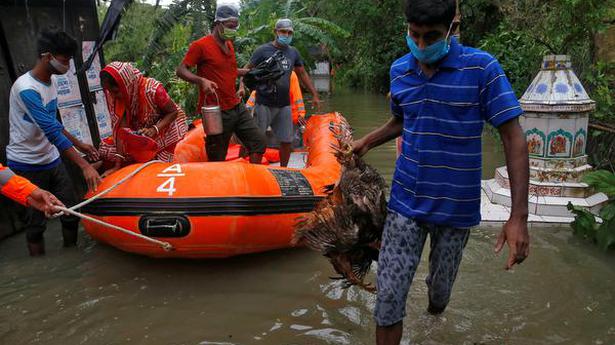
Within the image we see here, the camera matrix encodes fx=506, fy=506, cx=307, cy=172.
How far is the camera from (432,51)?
2062 millimetres

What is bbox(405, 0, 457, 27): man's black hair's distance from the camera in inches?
78.2

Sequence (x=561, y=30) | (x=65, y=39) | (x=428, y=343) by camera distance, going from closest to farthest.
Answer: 1. (x=428, y=343)
2. (x=65, y=39)
3. (x=561, y=30)

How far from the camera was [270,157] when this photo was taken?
664 cm

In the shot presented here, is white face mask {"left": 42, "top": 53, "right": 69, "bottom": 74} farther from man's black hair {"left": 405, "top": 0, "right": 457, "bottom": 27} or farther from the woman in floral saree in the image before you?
man's black hair {"left": 405, "top": 0, "right": 457, "bottom": 27}

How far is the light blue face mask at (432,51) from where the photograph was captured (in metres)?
2.05

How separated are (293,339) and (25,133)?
8.50 ft

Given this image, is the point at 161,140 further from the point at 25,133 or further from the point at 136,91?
the point at 25,133

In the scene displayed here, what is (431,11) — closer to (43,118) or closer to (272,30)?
(43,118)

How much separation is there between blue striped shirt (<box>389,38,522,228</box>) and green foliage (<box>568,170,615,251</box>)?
85.7 inches

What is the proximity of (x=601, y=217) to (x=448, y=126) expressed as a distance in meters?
2.55

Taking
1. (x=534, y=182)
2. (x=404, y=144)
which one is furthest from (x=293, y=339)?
(x=534, y=182)

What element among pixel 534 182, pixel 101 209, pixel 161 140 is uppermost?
pixel 161 140

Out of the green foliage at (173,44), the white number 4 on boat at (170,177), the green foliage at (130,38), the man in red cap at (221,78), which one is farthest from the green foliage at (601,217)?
the green foliage at (130,38)

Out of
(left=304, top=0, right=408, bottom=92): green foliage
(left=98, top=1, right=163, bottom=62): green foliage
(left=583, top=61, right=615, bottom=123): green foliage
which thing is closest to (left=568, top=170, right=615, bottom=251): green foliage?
(left=583, top=61, right=615, bottom=123): green foliage
